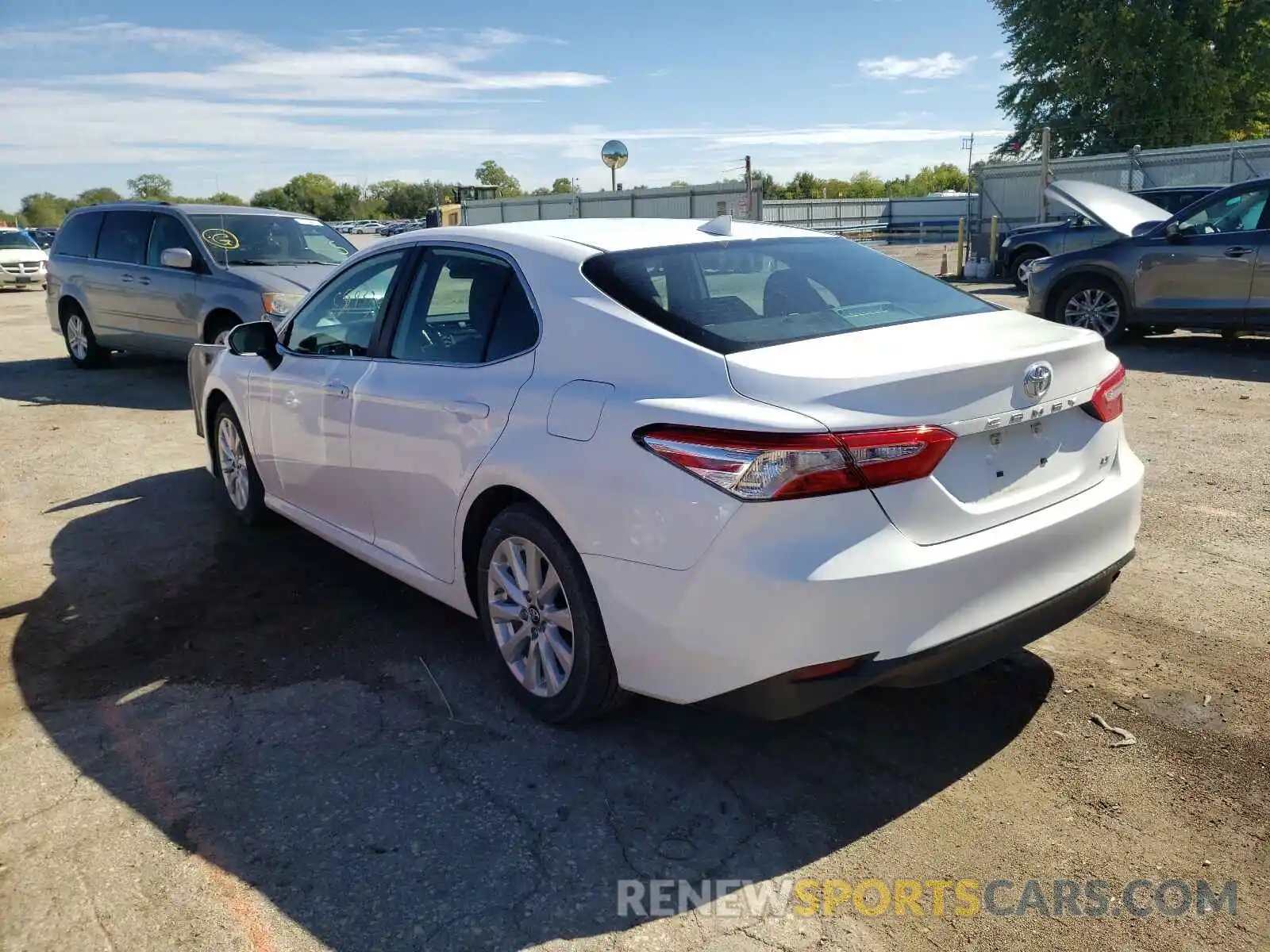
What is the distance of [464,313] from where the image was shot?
397 centimetres

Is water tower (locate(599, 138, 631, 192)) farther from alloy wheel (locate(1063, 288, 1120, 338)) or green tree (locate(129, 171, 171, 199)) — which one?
green tree (locate(129, 171, 171, 199))

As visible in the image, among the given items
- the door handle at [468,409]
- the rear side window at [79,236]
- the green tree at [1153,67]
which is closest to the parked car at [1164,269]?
the door handle at [468,409]

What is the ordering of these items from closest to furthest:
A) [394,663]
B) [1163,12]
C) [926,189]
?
1. [394,663]
2. [1163,12]
3. [926,189]

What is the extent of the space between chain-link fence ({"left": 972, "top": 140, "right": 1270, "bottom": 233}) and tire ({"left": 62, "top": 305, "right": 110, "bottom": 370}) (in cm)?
1844

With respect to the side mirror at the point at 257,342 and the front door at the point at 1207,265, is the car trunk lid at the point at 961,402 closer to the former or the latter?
the side mirror at the point at 257,342

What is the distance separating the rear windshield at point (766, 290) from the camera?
127 inches

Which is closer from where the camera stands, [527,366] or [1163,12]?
[527,366]

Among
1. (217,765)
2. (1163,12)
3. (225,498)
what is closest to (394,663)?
(217,765)

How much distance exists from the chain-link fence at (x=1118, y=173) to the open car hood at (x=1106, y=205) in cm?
1115

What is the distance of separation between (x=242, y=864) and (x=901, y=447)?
2.12 meters

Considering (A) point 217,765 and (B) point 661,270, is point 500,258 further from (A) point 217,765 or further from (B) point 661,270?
(A) point 217,765

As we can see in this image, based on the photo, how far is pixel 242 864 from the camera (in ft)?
9.39

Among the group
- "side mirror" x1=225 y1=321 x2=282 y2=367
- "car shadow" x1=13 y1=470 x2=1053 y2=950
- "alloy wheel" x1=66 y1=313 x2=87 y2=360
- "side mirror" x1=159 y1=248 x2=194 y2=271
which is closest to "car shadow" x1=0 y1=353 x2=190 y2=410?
"alloy wheel" x1=66 y1=313 x2=87 y2=360

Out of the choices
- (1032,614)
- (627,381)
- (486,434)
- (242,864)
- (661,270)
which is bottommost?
(242,864)
